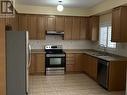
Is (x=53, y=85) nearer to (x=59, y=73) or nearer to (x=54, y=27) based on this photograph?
(x=59, y=73)

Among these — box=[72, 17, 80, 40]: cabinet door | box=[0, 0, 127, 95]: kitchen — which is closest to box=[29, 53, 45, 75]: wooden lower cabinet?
box=[0, 0, 127, 95]: kitchen

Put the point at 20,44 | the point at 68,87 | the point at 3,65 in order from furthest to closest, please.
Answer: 1. the point at 68,87
2. the point at 20,44
3. the point at 3,65

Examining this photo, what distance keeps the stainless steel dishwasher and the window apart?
3.19ft

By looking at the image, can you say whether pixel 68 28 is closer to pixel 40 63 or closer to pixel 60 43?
pixel 60 43

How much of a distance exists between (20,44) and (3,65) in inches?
24.3

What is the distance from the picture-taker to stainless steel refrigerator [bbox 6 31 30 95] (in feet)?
12.5

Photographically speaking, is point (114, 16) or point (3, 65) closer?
point (3, 65)

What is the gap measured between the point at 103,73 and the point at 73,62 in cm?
204

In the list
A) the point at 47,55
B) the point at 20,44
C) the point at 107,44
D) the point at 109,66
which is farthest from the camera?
the point at 47,55

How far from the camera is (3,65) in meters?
3.61

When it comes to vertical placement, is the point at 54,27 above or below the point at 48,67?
above

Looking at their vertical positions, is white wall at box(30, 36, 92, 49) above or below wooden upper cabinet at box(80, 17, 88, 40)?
below

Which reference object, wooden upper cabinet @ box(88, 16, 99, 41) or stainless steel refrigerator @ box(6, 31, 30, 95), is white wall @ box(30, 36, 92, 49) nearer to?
wooden upper cabinet @ box(88, 16, 99, 41)

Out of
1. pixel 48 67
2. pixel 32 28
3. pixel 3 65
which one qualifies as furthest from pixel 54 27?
pixel 3 65
